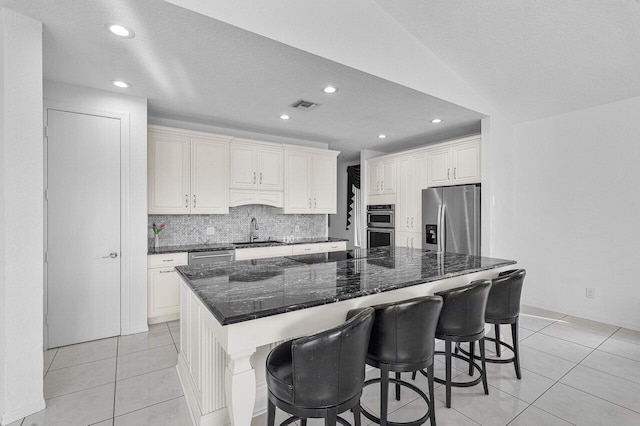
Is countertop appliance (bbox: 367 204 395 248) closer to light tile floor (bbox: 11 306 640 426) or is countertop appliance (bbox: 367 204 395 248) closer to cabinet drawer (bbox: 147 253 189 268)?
light tile floor (bbox: 11 306 640 426)

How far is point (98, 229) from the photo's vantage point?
3.15 metres

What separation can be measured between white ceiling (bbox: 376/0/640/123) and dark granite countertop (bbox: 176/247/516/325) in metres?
2.09

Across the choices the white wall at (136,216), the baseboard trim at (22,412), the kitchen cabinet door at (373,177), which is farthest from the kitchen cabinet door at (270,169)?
the baseboard trim at (22,412)

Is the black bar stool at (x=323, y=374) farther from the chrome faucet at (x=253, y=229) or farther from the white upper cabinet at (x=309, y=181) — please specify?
the white upper cabinet at (x=309, y=181)

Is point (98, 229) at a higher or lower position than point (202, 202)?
lower

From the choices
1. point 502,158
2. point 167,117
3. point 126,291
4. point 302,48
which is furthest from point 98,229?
point 502,158

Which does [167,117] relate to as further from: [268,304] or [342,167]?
[342,167]

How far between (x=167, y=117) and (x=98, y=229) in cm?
174

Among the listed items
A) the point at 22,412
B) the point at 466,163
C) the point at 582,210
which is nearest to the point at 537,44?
the point at 466,163

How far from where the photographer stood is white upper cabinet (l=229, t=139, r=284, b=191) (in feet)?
14.4

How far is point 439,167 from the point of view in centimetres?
471

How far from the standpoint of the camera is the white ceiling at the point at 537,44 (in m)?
2.57

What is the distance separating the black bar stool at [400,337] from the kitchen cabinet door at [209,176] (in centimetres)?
314

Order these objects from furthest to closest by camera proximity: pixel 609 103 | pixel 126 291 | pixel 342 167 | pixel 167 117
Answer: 1. pixel 342 167
2. pixel 167 117
3. pixel 609 103
4. pixel 126 291
